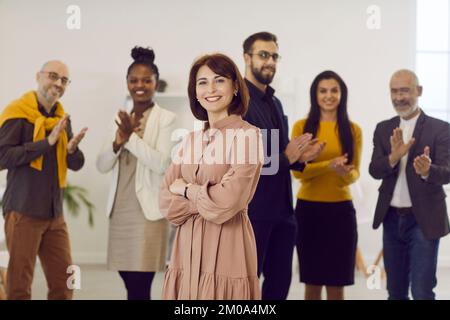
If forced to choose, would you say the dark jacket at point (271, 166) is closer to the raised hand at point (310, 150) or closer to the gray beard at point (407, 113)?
the raised hand at point (310, 150)

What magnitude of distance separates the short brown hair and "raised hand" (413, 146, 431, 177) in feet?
3.73

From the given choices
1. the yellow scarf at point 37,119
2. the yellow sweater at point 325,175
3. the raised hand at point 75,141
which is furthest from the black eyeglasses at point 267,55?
the yellow scarf at point 37,119

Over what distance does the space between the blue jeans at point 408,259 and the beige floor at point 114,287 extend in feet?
0.28

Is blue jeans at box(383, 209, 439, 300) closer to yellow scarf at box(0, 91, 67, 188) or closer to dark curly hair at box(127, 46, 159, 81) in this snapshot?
dark curly hair at box(127, 46, 159, 81)

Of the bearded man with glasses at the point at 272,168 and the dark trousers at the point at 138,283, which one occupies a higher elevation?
the bearded man with glasses at the point at 272,168

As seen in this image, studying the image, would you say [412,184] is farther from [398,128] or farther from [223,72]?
[223,72]

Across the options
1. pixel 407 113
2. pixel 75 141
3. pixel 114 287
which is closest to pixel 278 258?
pixel 114 287

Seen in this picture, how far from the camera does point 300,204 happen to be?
3500 mm

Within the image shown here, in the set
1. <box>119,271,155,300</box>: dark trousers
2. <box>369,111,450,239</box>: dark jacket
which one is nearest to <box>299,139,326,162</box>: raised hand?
<box>369,111,450,239</box>: dark jacket

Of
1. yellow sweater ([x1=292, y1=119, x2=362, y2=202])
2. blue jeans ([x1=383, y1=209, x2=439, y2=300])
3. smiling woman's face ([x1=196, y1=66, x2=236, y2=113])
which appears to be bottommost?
blue jeans ([x1=383, y1=209, x2=439, y2=300])

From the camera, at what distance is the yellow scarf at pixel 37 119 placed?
3.55m

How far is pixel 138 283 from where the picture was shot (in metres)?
3.59

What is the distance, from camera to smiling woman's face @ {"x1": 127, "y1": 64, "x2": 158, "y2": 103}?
353cm
